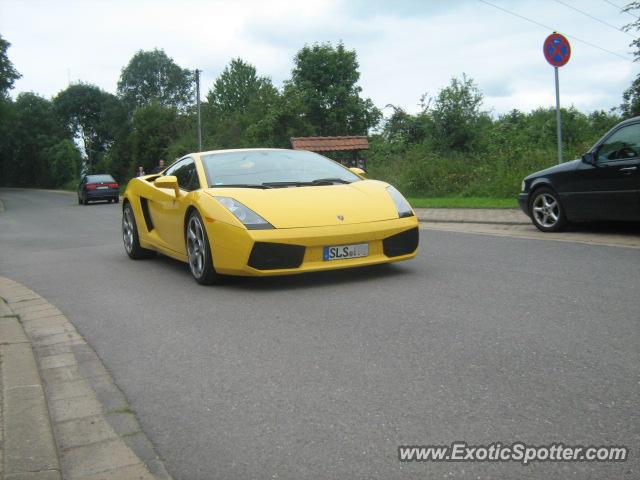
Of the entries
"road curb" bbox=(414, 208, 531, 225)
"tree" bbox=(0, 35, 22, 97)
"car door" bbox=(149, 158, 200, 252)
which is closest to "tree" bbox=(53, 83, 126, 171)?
"tree" bbox=(0, 35, 22, 97)

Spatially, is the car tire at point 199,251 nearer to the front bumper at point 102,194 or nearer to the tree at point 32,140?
the front bumper at point 102,194

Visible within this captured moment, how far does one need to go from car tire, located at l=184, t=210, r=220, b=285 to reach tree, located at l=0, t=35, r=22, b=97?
52364 mm

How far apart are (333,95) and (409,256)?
65.4m

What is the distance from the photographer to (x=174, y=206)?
779cm

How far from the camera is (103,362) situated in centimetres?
460

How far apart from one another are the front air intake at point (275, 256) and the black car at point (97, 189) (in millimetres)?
30952

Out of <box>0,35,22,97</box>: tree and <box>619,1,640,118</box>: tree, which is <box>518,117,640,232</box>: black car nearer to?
<box>619,1,640,118</box>: tree

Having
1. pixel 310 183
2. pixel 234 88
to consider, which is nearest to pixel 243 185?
pixel 310 183

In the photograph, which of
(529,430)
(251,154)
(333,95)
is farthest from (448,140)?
(333,95)

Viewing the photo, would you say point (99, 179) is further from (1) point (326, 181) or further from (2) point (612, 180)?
(1) point (326, 181)

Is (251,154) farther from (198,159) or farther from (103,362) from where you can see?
(103,362)

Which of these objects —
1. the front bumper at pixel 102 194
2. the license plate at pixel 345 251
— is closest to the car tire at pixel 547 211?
the license plate at pixel 345 251

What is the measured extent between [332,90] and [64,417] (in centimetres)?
6909

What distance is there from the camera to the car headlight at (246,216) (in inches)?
254
